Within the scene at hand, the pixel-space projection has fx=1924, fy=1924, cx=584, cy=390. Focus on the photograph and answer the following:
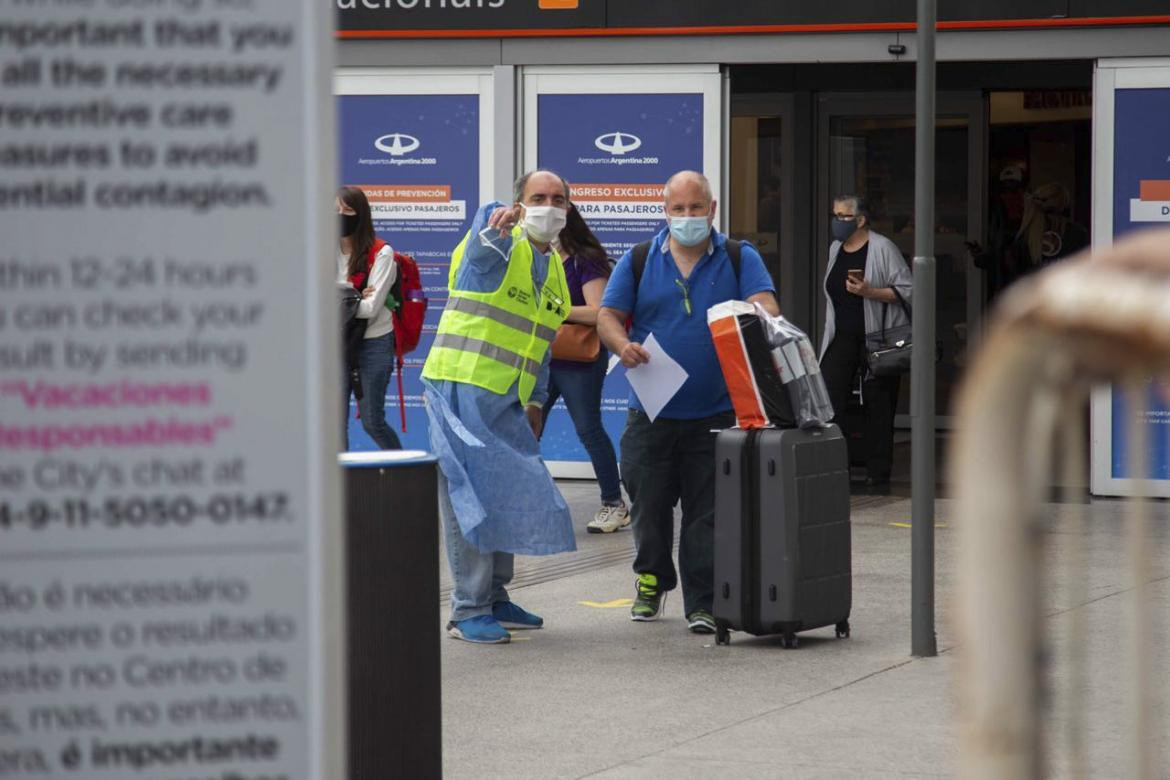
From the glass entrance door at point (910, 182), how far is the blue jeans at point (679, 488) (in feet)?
24.4

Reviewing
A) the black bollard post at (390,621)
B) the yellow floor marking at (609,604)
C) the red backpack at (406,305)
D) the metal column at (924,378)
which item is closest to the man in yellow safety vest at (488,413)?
the yellow floor marking at (609,604)

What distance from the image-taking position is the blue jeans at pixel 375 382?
36.3 feet

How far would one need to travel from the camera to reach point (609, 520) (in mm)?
10891

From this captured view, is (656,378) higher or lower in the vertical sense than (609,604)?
higher

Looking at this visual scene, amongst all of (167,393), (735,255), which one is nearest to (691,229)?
(735,255)

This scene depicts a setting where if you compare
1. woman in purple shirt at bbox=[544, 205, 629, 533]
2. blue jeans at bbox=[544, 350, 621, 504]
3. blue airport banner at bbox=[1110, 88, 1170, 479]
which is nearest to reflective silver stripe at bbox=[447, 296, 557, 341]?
woman in purple shirt at bbox=[544, 205, 629, 533]

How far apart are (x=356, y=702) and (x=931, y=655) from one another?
3.27 m

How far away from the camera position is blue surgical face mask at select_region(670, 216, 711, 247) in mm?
7785

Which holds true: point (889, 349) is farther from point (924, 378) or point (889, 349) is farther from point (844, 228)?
point (924, 378)

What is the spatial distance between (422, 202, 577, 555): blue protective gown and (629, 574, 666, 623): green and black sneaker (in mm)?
627

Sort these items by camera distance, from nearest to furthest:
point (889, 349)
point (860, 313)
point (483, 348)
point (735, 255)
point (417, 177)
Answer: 1. point (483, 348)
2. point (735, 255)
3. point (889, 349)
4. point (860, 313)
5. point (417, 177)

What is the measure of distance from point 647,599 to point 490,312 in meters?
1.47

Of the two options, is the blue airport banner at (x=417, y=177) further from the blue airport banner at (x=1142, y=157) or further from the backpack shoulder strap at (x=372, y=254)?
the blue airport banner at (x=1142, y=157)

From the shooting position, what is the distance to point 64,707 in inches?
81.4
